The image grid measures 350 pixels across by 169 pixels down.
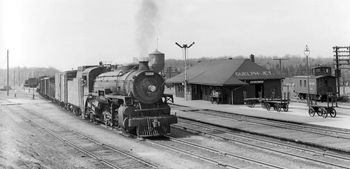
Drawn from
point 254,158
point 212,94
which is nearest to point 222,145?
point 254,158

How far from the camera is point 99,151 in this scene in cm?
1381

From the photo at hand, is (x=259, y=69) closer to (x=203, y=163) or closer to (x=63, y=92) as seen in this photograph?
(x=63, y=92)

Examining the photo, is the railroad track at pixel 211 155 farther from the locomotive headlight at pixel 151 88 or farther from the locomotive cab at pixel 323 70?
the locomotive cab at pixel 323 70

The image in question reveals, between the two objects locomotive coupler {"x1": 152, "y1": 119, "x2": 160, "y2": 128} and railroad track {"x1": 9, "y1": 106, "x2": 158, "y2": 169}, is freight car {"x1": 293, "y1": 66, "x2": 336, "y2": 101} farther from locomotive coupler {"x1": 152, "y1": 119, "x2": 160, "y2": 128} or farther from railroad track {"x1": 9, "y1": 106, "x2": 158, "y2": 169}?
railroad track {"x1": 9, "y1": 106, "x2": 158, "y2": 169}

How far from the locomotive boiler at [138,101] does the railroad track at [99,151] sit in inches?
71.8

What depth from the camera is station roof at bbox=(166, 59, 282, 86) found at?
116 ft

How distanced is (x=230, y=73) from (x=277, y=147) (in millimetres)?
22328

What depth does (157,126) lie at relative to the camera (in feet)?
53.4

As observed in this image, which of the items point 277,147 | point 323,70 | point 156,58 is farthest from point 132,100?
point 323,70

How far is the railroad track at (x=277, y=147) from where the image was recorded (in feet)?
38.3

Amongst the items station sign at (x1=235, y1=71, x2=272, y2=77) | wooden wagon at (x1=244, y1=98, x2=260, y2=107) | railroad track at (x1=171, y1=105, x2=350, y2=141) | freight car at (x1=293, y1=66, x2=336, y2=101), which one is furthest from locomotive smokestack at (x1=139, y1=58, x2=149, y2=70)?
freight car at (x1=293, y1=66, x2=336, y2=101)

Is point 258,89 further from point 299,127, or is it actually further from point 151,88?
point 151,88

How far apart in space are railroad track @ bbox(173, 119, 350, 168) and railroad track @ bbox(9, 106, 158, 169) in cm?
406

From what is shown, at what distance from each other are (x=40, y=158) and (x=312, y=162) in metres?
9.07
